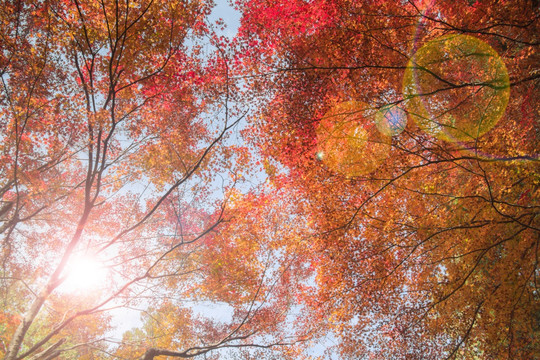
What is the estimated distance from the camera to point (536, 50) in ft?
17.4

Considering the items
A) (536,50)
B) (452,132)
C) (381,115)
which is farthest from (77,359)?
(536,50)

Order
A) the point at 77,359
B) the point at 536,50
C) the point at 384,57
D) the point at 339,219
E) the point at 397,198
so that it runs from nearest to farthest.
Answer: the point at 536,50 → the point at 384,57 → the point at 339,219 → the point at 397,198 → the point at 77,359

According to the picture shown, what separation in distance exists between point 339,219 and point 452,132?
3292 mm

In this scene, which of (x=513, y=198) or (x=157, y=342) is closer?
(x=513, y=198)

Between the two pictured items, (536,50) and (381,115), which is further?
(381,115)

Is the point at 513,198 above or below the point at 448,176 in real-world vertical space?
below

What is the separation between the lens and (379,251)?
6.50 m

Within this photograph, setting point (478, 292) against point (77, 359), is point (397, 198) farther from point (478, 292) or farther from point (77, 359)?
point (77, 359)

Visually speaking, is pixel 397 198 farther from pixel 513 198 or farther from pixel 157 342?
pixel 157 342

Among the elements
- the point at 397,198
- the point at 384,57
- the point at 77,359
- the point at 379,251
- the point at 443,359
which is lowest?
the point at 443,359

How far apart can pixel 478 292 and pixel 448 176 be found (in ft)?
11.2

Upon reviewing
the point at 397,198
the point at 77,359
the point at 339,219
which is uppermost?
the point at 397,198

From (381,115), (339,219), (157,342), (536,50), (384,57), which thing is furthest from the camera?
(157,342)

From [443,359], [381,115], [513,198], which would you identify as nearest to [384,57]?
[381,115]
